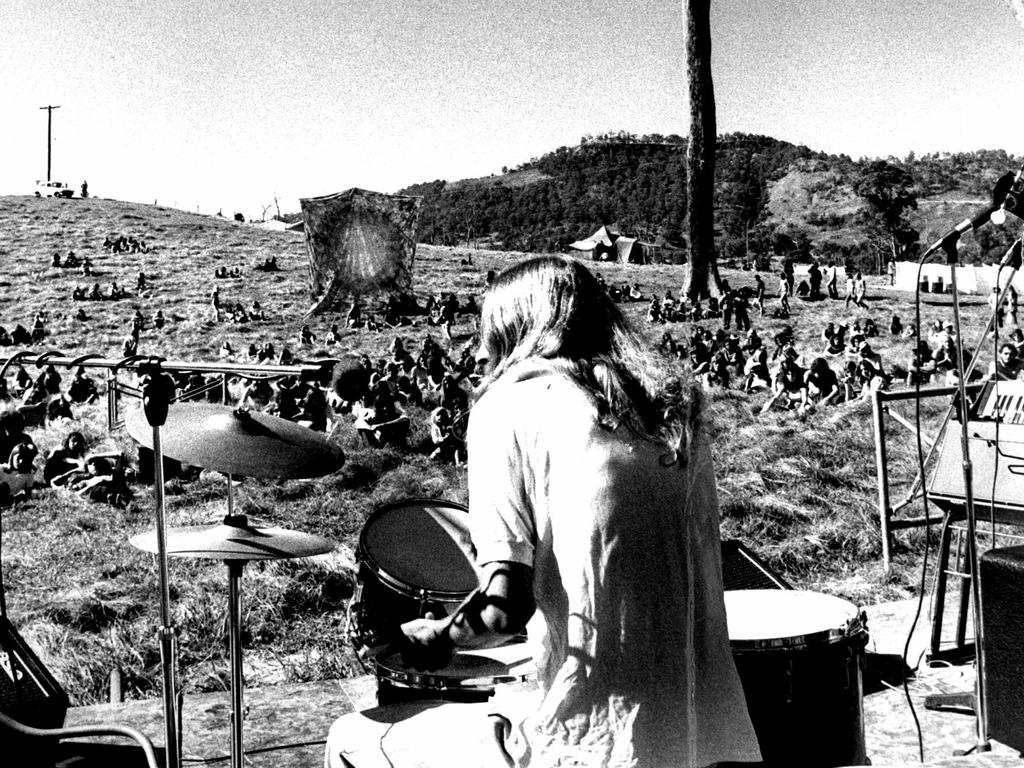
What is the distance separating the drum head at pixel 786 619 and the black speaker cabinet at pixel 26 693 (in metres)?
1.88

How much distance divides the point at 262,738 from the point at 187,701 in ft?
1.72

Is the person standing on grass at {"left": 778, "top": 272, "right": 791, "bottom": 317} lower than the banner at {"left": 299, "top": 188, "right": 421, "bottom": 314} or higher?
lower

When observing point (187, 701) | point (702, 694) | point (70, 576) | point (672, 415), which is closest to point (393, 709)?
point (702, 694)

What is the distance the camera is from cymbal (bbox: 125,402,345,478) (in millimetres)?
2455

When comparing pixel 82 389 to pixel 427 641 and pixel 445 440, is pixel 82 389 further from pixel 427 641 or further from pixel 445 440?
pixel 427 641

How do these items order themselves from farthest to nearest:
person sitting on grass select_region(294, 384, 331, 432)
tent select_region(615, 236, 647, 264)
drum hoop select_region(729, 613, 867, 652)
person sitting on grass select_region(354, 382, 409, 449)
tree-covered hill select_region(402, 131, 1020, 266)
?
tree-covered hill select_region(402, 131, 1020, 266)
tent select_region(615, 236, 647, 264)
person sitting on grass select_region(354, 382, 409, 449)
person sitting on grass select_region(294, 384, 331, 432)
drum hoop select_region(729, 613, 867, 652)

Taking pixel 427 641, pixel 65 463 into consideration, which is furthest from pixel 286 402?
pixel 427 641

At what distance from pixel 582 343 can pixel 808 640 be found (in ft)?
3.70

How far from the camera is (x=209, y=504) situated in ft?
20.4

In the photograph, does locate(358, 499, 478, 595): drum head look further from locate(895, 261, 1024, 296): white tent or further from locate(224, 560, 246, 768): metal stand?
locate(895, 261, 1024, 296): white tent

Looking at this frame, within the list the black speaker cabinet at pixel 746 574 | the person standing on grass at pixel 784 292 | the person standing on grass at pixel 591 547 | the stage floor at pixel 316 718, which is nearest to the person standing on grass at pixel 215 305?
the stage floor at pixel 316 718

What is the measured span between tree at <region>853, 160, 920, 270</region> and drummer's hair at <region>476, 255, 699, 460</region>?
7.34 metres

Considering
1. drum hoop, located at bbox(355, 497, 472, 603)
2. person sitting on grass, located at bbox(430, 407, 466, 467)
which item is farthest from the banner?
drum hoop, located at bbox(355, 497, 472, 603)

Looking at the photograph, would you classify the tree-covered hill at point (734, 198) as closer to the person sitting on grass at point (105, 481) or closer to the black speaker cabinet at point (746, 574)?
the person sitting on grass at point (105, 481)
